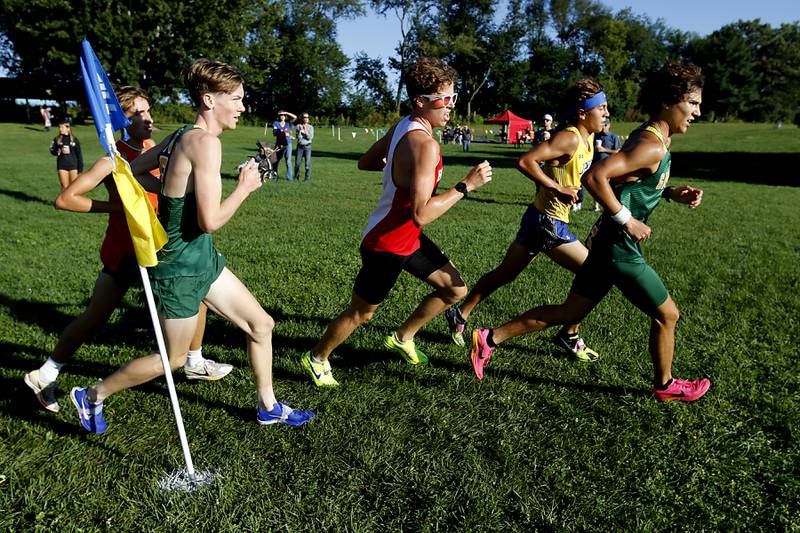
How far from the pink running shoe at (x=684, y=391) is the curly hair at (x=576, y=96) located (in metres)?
2.13

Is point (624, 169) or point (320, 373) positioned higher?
point (624, 169)

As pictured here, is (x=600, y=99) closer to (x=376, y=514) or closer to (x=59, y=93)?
(x=376, y=514)

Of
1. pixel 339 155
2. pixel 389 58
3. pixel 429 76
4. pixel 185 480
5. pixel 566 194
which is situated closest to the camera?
pixel 185 480

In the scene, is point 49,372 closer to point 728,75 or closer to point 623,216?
point 623,216

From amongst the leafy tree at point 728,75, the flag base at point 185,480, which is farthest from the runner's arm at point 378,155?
the leafy tree at point 728,75

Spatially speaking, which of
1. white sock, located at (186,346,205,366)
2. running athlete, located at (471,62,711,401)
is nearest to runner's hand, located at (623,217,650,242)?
running athlete, located at (471,62,711,401)

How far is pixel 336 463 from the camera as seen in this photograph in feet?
10.6

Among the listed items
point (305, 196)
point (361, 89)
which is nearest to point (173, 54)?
point (361, 89)

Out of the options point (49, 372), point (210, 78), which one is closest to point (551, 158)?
point (210, 78)

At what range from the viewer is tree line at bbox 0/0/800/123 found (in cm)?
4238

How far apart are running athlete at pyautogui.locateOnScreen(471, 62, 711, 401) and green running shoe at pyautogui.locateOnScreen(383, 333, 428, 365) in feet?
1.61

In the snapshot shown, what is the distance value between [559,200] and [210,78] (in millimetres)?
2879

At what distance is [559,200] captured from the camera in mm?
4715

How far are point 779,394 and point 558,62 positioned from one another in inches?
3115
